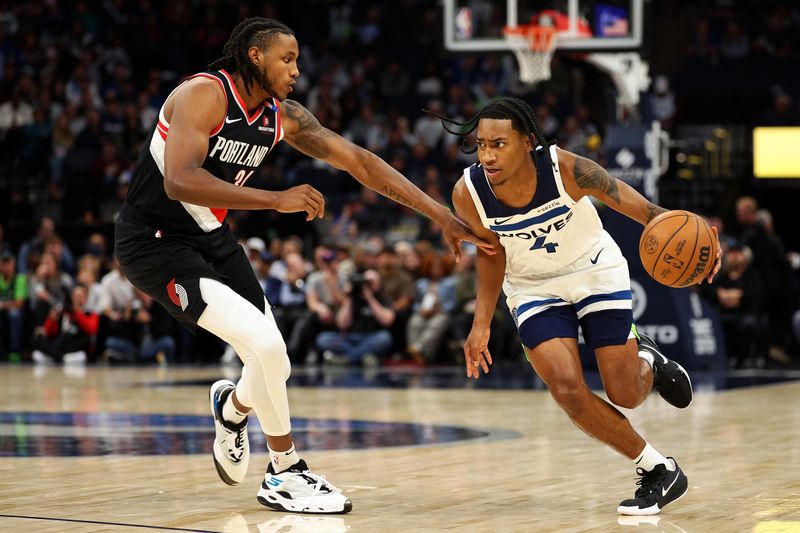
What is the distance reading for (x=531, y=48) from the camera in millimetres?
14086

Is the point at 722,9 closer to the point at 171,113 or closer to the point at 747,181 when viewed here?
the point at 747,181

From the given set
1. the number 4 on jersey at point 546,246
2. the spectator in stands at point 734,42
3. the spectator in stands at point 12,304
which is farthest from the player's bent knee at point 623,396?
the spectator in stands at point 734,42

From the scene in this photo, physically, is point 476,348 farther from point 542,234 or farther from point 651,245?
point 651,245

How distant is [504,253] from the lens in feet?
19.1

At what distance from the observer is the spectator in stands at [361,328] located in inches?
617

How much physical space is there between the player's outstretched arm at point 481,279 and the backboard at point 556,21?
832 cm

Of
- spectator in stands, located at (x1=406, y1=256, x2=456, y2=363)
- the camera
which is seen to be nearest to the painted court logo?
spectator in stands, located at (x1=406, y1=256, x2=456, y2=363)

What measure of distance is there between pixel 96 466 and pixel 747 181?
1566cm

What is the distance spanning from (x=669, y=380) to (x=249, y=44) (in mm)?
2435

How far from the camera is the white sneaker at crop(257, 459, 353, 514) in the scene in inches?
210

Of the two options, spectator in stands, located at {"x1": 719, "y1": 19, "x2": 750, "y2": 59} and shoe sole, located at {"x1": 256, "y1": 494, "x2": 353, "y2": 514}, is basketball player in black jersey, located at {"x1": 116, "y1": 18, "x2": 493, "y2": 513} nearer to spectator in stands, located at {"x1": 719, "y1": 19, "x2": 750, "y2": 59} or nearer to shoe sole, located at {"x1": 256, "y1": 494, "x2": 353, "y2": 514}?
shoe sole, located at {"x1": 256, "y1": 494, "x2": 353, "y2": 514}

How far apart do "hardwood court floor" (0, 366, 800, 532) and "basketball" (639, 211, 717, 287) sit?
1.01m

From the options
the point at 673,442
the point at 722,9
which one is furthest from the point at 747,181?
the point at 673,442

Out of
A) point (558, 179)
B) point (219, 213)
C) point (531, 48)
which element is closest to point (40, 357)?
point (531, 48)
